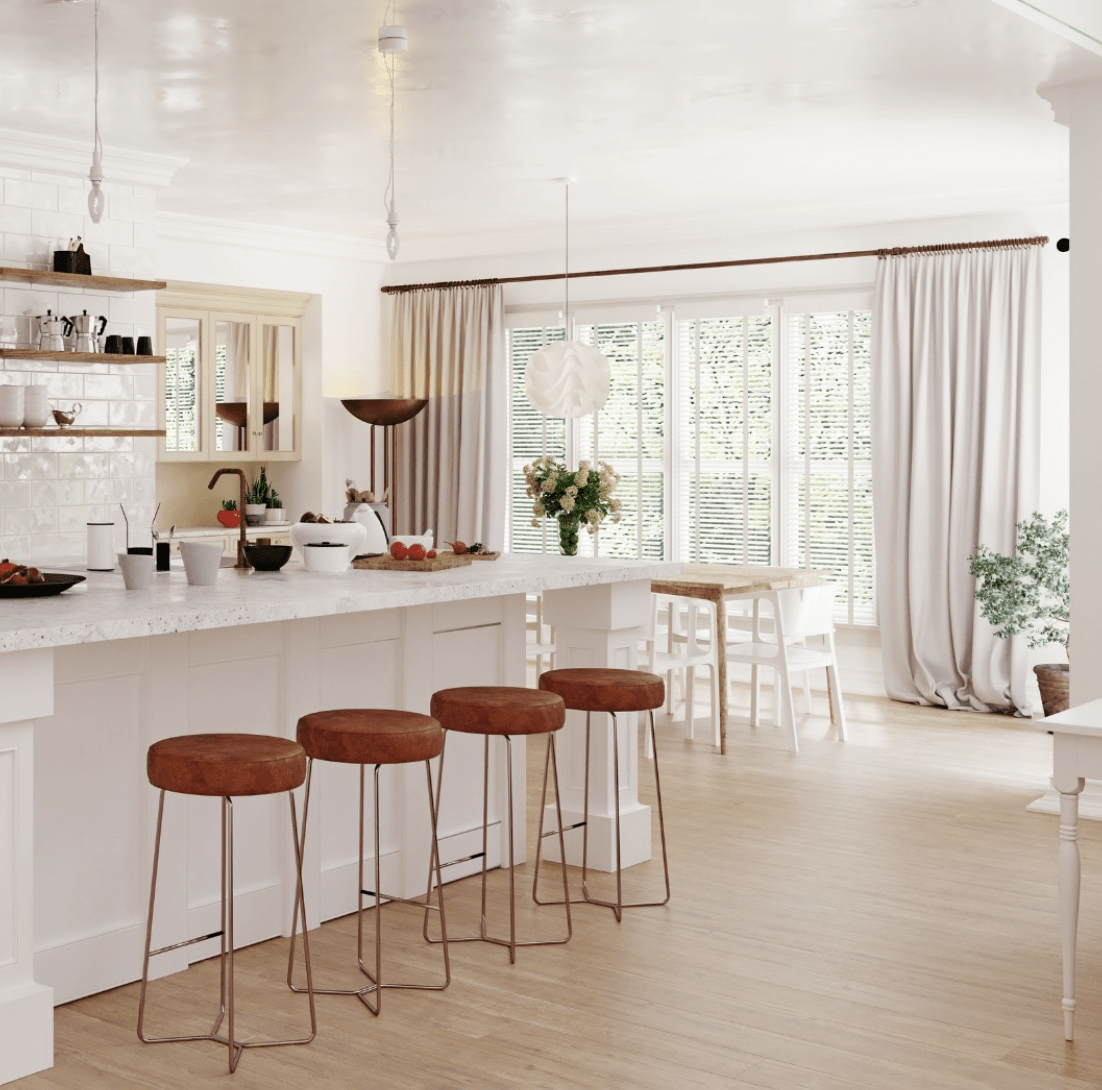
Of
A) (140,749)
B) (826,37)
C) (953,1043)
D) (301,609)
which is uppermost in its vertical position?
(826,37)

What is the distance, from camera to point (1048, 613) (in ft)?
22.3

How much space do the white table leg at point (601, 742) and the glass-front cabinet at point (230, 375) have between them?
450 centimetres

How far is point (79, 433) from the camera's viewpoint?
6.60 meters

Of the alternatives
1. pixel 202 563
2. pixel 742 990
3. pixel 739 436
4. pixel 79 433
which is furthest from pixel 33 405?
pixel 742 990

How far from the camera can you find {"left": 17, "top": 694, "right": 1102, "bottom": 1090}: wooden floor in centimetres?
311

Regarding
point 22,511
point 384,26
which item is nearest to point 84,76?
point 384,26

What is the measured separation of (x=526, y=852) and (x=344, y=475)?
16.8 ft

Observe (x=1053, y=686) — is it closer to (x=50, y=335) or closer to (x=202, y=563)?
(x=202, y=563)

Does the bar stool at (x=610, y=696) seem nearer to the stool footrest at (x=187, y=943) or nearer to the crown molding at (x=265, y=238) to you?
the stool footrest at (x=187, y=943)

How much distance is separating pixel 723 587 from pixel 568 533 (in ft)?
3.03

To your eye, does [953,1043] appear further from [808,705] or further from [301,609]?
[808,705]

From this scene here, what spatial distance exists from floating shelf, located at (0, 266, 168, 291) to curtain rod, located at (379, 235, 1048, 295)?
2.83 metres

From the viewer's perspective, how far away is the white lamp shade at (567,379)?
314 inches

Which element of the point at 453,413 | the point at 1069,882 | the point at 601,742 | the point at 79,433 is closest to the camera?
the point at 1069,882
